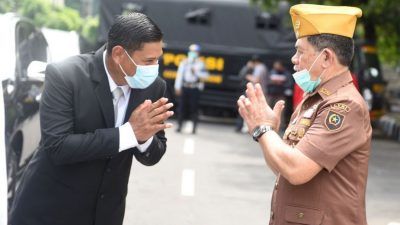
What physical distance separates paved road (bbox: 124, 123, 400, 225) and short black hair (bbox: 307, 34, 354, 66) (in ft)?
13.6

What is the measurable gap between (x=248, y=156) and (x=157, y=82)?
8.88 m

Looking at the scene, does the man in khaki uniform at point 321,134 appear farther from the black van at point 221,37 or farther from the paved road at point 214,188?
the black van at point 221,37

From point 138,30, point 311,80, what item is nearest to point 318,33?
point 311,80

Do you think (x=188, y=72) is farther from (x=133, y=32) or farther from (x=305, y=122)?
(x=305, y=122)

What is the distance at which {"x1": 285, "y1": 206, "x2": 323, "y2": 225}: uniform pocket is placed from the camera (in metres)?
2.88

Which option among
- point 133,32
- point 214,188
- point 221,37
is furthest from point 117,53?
point 221,37

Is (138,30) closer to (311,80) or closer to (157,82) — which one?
(157,82)

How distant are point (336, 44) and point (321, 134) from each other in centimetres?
35

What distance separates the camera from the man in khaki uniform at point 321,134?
2828 mm

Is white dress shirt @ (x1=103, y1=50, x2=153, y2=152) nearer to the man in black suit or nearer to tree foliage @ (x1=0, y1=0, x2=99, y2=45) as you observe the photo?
the man in black suit

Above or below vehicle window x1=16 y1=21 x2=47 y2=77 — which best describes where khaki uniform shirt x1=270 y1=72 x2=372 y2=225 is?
above

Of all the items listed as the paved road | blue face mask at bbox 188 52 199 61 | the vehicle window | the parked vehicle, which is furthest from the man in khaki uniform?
blue face mask at bbox 188 52 199 61

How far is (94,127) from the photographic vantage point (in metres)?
3.11

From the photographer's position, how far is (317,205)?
113 inches
